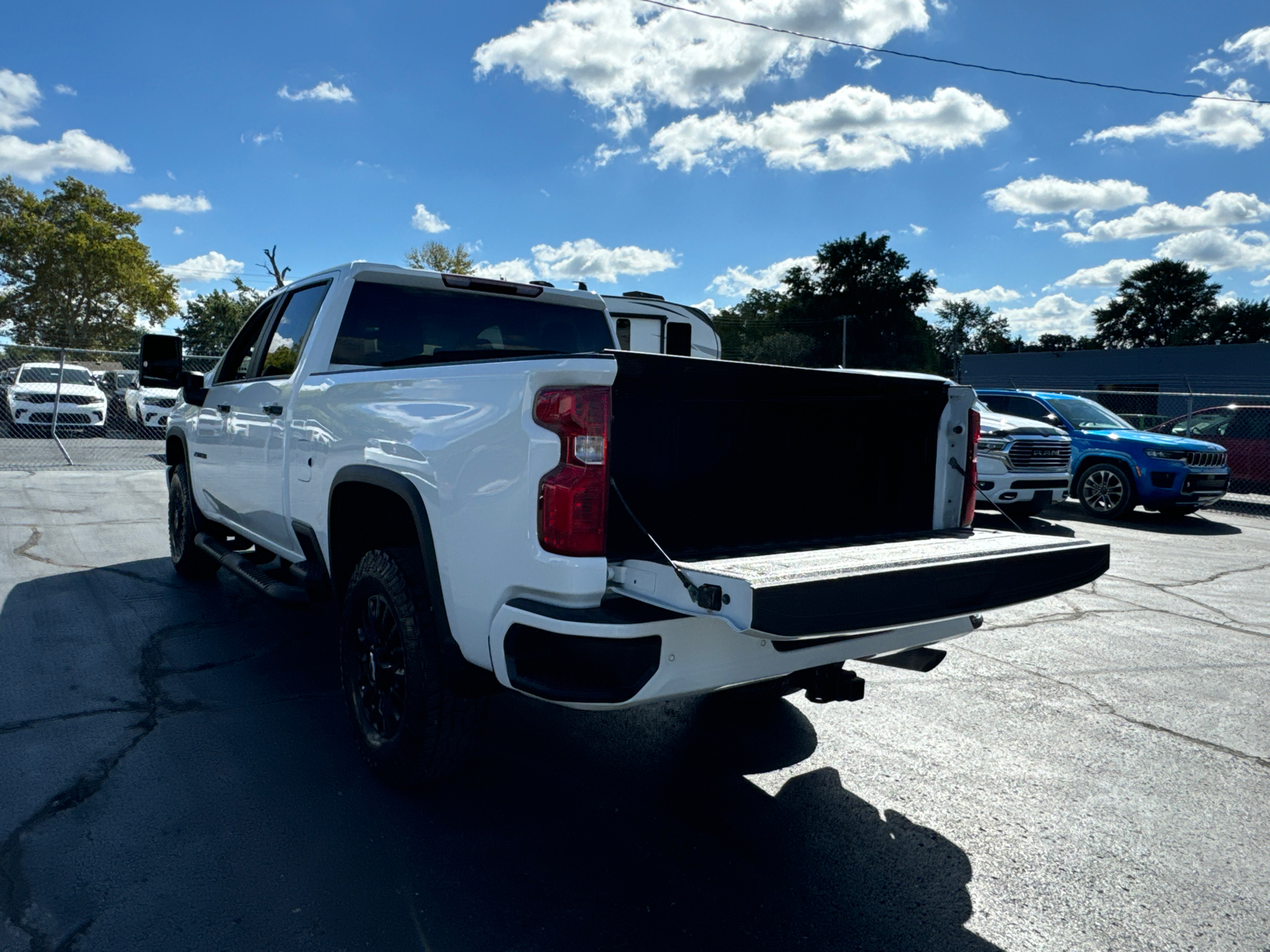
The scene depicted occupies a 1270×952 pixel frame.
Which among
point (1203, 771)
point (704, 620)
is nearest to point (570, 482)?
point (704, 620)

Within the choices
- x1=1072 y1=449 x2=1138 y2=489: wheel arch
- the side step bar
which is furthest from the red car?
the side step bar

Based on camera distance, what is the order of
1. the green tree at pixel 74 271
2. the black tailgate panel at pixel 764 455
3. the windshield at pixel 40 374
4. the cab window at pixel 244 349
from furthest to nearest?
the green tree at pixel 74 271 → the windshield at pixel 40 374 → the cab window at pixel 244 349 → the black tailgate panel at pixel 764 455

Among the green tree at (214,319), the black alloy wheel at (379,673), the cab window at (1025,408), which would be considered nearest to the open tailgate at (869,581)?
the black alloy wheel at (379,673)

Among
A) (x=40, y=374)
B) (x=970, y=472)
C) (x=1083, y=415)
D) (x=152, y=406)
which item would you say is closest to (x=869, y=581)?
(x=970, y=472)

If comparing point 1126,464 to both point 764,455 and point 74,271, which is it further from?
point 74,271

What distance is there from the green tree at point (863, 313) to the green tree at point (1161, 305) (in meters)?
22.9

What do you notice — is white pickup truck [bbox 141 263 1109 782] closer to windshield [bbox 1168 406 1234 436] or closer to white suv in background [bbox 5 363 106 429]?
windshield [bbox 1168 406 1234 436]

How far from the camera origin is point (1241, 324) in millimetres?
69062

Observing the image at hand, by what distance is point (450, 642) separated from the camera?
2850mm

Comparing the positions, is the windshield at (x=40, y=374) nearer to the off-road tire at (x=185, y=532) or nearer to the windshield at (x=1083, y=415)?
the off-road tire at (x=185, y=532)

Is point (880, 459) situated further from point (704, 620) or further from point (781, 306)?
point (781, 306)

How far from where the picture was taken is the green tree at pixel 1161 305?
250 ft

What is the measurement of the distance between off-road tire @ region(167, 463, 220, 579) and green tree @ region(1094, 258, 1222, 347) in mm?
83585

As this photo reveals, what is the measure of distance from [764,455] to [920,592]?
0.92m
